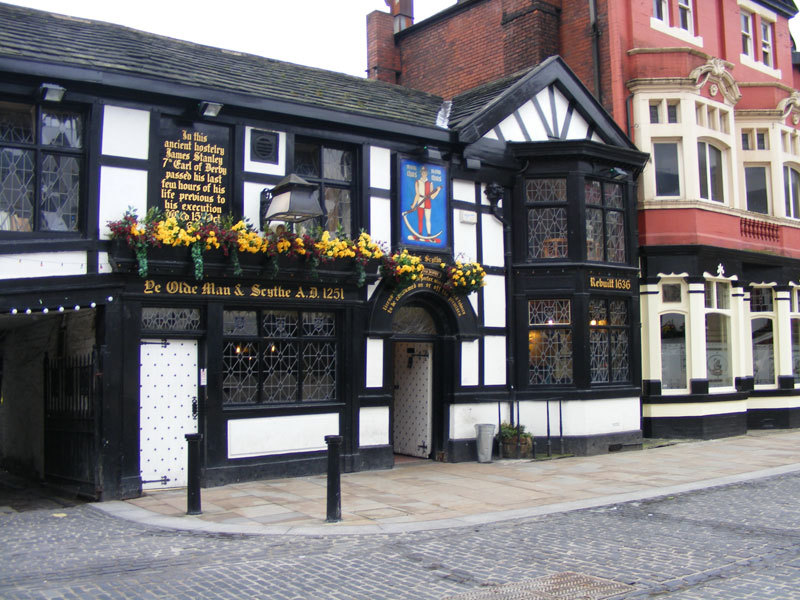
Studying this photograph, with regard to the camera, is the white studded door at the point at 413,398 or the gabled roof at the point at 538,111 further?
the gabled roof at the point at 538,111

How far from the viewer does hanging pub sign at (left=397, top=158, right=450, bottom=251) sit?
541 inches

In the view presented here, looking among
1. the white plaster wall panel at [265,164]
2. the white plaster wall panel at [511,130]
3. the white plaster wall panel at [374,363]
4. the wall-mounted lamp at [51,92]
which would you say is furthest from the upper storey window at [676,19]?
the wall-mounted lamp at [51,92]

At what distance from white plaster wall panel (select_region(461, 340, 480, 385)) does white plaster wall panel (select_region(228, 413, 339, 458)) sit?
2.86 m

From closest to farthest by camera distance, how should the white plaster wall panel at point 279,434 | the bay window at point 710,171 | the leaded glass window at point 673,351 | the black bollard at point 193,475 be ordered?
the black bollard at point 193,475 → the white plaster wall panel at point 279,434 → the leaded glass window at point 673,351 → the bay window at point 710,171

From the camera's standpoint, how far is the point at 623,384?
51.7ft

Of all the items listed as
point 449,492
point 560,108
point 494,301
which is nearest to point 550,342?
point 494,301

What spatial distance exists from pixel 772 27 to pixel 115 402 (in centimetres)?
2059

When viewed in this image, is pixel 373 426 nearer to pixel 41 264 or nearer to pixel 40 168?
pixel 41 264

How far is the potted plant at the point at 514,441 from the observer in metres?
14.4

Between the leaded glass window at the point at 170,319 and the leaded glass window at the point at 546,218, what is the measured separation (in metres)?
6.83

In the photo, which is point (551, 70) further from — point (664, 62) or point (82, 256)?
point (82, 256)

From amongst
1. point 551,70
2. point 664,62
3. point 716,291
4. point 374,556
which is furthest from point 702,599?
point 664,62

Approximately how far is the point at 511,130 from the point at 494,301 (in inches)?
134

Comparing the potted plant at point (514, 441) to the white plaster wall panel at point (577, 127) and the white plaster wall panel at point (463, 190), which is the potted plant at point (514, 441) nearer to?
the white plaster wall panel at point (463, 190)
